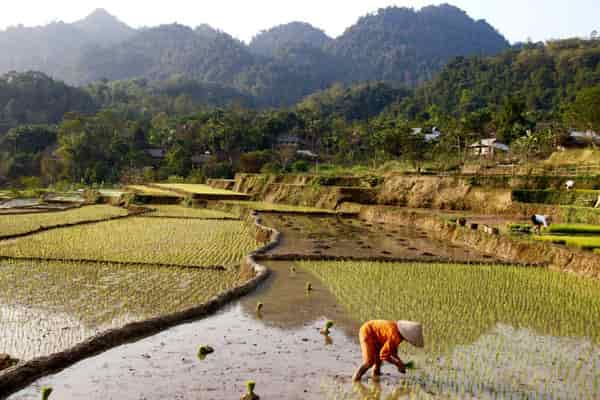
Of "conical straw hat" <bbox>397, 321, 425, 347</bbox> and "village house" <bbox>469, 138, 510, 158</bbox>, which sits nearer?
"conical straw hat" <bbox>397, 321, 425, 347</bbox>

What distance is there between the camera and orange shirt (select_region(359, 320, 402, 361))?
536 centimetres

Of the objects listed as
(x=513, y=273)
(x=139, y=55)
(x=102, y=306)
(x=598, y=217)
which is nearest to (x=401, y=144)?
(x=598, y=217)

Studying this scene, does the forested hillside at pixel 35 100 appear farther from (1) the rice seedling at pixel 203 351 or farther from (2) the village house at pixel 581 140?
(1) the rice seedling at pixel 203 351

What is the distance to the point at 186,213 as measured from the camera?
26.0 m

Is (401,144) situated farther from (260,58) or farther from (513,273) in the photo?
(260,58)

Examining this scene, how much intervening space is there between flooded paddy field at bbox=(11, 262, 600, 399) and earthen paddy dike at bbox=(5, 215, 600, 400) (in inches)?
0.6

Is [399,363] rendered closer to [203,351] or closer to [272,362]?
[272,362]

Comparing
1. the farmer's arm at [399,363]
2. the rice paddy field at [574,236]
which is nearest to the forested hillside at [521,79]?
the rice paddy field at [574,236]

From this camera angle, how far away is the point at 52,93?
9356 centimetres

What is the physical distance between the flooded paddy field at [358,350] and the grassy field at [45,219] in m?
12.6

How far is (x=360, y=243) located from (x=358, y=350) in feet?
32.5

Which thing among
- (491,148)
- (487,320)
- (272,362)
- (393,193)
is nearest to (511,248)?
(487,320)

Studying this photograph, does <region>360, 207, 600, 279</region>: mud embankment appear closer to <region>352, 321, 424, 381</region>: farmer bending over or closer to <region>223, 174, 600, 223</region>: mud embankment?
<region>223, 174, 600, 223</region>: mud embankment

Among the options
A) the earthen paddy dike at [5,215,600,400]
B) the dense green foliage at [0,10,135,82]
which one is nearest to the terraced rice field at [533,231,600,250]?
the earthen paddy dike at [5,215,600,400]
